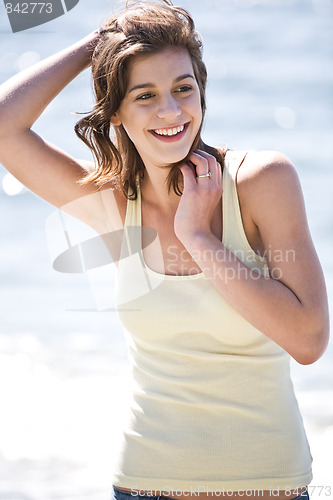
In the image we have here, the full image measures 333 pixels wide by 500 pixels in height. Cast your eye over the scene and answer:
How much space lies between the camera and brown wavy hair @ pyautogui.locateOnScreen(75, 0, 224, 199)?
2.20 metres

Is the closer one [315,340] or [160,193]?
[315,340]

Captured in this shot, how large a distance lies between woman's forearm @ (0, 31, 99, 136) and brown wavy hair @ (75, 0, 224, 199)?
0.09 m

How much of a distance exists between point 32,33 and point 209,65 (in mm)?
2509

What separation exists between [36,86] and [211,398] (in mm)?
1114

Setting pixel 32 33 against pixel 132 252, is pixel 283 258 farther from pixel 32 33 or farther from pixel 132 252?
pixel 32 33

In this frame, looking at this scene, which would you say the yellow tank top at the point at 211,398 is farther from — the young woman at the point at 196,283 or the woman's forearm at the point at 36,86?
the woman's forearm at the point at 36,86

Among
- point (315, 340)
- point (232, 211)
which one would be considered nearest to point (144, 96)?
point (232, 211)

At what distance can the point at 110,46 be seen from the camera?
2258 mm

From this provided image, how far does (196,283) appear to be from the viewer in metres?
2.07

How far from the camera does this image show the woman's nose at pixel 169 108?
2.14 m

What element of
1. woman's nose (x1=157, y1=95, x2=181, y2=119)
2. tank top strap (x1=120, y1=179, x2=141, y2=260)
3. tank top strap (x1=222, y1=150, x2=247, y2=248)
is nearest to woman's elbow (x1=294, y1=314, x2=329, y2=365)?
tank top strap (x1=222, y1=150, x2=247, y2=248)

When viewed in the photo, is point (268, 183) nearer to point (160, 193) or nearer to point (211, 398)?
point (160, 193)

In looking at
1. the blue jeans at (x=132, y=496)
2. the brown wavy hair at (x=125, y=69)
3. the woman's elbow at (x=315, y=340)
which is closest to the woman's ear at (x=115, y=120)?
the brown wavy hair at (x=125, y=69)

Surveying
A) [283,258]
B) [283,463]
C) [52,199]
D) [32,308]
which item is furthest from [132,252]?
[32,308]
